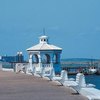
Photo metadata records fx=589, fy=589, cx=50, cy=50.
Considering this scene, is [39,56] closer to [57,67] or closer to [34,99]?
[57,67]

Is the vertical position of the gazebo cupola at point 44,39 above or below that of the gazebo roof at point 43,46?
above

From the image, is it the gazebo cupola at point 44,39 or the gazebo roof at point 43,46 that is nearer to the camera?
the gazebo roof at point 43,46

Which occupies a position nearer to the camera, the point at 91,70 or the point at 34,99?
the point at 34,99

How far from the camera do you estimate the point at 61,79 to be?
23203mm

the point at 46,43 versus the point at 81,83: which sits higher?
the point at 46,43

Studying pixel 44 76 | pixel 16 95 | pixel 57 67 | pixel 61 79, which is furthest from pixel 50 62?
Answer: pixel 16 95

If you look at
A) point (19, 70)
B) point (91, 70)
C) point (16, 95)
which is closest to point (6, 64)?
point (19, 70)

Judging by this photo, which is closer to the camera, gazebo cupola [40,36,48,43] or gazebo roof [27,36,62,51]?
gazebo roof [27,36,62,51]

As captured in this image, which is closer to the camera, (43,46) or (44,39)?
(43,46)

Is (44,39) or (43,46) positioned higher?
(44,39)

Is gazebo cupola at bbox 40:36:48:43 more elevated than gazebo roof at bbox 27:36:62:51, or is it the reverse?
gazebo cupola at bbox 40:36:48:43

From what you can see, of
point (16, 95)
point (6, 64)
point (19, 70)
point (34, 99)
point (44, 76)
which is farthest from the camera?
point (6, 64)

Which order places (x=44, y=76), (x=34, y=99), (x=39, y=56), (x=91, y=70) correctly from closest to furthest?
1. (x=34, y=99)
2. (x=44, y=76)
3. (x=39, y=56)
4. (x=91, y=70)

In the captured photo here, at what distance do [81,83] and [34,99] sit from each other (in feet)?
5.49
